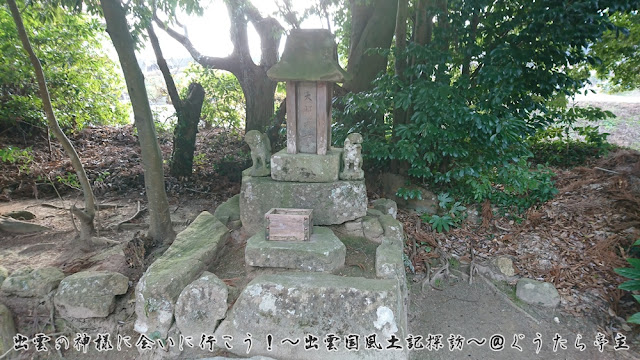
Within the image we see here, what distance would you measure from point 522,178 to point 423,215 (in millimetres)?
1638

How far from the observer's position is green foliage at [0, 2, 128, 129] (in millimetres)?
6770

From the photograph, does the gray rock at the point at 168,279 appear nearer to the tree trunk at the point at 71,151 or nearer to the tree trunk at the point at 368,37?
the tree trunk at the point at 71,151

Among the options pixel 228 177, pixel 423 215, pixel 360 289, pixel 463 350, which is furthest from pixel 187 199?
pixel 463 350

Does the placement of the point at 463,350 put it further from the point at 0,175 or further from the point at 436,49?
the point at 0,175

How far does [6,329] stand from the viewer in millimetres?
3393

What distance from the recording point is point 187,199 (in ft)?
24.5

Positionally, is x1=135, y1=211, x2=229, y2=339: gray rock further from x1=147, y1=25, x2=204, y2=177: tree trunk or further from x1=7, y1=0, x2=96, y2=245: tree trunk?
x1=147, y1=25, x2=204, y2=177: tree trunk

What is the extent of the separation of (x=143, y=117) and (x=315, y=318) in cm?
356

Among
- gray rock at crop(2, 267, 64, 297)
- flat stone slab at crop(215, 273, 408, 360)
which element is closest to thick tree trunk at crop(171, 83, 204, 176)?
gray rock at crop(2, 267, 64, 297)

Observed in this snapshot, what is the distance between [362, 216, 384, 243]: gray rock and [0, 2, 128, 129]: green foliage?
663 centimetres

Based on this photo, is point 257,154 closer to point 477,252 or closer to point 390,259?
point 390,259

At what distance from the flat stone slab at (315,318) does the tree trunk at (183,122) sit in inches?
228

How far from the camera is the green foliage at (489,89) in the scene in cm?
461

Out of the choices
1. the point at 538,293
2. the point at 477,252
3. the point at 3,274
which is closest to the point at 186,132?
the point at 3,274
